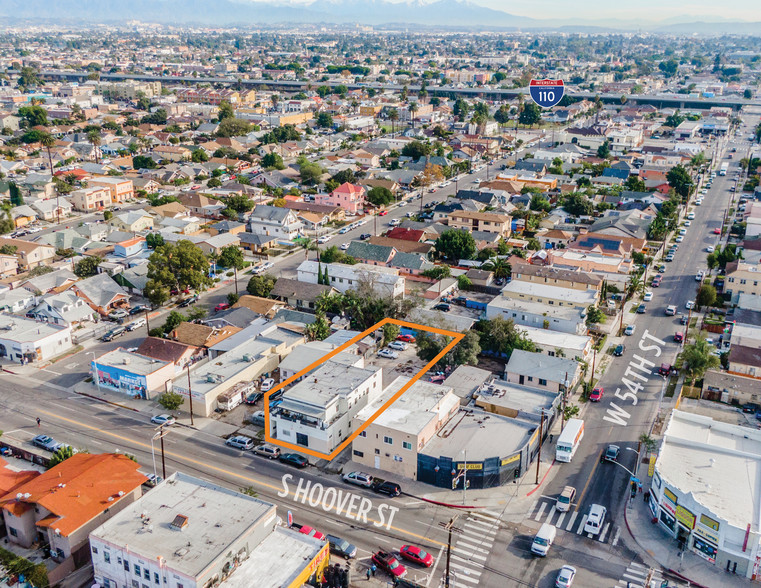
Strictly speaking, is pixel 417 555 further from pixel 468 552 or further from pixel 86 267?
pixel 86 267

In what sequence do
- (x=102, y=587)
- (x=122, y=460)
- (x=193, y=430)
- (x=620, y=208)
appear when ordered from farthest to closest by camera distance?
(x=620, y=208) < (x=193, y=430) < (x=122, y=460) < (x=102, y=587)

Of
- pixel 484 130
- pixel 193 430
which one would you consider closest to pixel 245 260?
pixel 193 430

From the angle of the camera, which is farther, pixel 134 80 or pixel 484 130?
pixel 134 80

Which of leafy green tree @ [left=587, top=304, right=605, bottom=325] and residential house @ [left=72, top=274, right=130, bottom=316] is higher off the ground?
leafy green tree @ [left=587, top=304, right=605, bottom=325]

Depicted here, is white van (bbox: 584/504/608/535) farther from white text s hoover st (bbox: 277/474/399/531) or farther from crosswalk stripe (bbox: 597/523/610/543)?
white text s hoover st (bbox: 277/474/399/531)

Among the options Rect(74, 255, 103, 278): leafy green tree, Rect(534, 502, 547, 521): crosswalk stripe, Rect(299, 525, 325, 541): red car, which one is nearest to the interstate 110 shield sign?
Rect(534, 502, 547, 521): crosswalk stripe

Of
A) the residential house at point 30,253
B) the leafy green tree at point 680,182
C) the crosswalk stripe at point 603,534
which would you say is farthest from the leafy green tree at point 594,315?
the residential house at point 30,253

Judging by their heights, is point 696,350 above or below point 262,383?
above

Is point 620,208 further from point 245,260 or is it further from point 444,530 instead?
point 444,530
